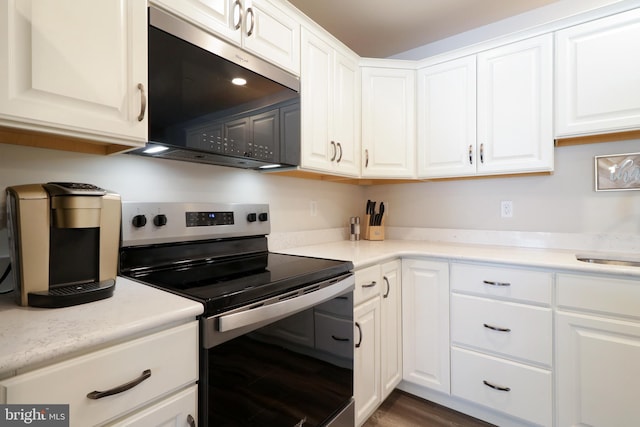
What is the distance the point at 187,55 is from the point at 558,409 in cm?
229

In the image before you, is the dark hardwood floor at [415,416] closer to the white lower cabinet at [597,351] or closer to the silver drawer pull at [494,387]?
the silver drawer pull at [494,387]

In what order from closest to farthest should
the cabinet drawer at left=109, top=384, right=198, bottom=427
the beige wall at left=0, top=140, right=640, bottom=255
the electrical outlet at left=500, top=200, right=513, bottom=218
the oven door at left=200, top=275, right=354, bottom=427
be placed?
1. the cabinet drawer at left=109, top=384, right=198, bottom=427
2. the oven door at left=200, top=275, right=354, bottom=427
3. the beige wall at left=0, top=140, right=640, bottom=255
4. the electrical outlet at left=500, top=200, right=513, bottom=218

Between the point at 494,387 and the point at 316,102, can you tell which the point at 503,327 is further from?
the point at 316,102

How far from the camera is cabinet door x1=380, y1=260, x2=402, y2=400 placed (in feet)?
5.88

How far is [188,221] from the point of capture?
141 centimetres

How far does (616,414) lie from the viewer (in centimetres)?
138

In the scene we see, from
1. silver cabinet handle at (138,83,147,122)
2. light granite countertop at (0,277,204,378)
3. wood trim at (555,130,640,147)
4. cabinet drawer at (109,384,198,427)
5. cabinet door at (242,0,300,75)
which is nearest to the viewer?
light granite countertop at (0,277,204,378)

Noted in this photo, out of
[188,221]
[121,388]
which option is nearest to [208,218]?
[188,221]

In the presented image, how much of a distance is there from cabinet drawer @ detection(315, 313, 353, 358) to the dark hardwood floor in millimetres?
A: 632

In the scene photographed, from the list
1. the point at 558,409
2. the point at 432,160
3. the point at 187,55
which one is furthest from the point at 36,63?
the point at 558,409

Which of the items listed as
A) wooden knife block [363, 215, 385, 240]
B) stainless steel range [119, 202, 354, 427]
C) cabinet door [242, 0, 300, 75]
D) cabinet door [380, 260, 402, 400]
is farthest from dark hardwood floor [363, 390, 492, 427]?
cabinet door [242, 0, 300, 75]

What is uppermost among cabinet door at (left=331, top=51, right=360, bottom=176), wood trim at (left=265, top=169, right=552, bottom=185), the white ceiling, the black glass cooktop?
the white ceiling

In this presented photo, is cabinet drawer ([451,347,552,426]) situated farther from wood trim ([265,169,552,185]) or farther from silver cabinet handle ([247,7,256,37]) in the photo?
silver cabinet handle ([247,7,256,37])

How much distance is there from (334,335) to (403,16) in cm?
214
